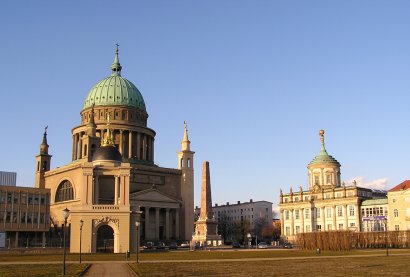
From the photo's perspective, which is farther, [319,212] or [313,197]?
[313,197]

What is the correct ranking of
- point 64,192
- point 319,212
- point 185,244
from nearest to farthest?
point 185,244 → point 64,192 → point 319,212

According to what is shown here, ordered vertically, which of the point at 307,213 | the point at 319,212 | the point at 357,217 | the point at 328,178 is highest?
the point at 328,178

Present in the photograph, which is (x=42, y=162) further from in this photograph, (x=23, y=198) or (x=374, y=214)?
(x=374, y=214)

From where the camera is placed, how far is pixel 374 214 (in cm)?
11200

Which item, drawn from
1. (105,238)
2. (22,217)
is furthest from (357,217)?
(22,217)

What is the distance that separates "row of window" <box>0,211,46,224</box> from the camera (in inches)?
3841

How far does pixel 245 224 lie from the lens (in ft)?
555

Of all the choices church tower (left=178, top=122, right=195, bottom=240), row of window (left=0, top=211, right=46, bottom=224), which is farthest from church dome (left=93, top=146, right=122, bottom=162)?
church tower (left=178, top=122, right=195, bottom=240)

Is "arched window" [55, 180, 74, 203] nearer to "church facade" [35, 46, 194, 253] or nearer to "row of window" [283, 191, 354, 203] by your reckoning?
"church facade" [35, 46, 194, 253]

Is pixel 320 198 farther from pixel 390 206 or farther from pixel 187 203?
pixel 187 203

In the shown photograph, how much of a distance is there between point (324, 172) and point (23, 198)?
70001mm

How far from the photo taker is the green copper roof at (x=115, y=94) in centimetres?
13075

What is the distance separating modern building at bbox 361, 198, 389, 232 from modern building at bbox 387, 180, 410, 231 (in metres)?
2.44

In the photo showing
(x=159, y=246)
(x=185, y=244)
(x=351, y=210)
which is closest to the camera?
(x=159, y=246)
